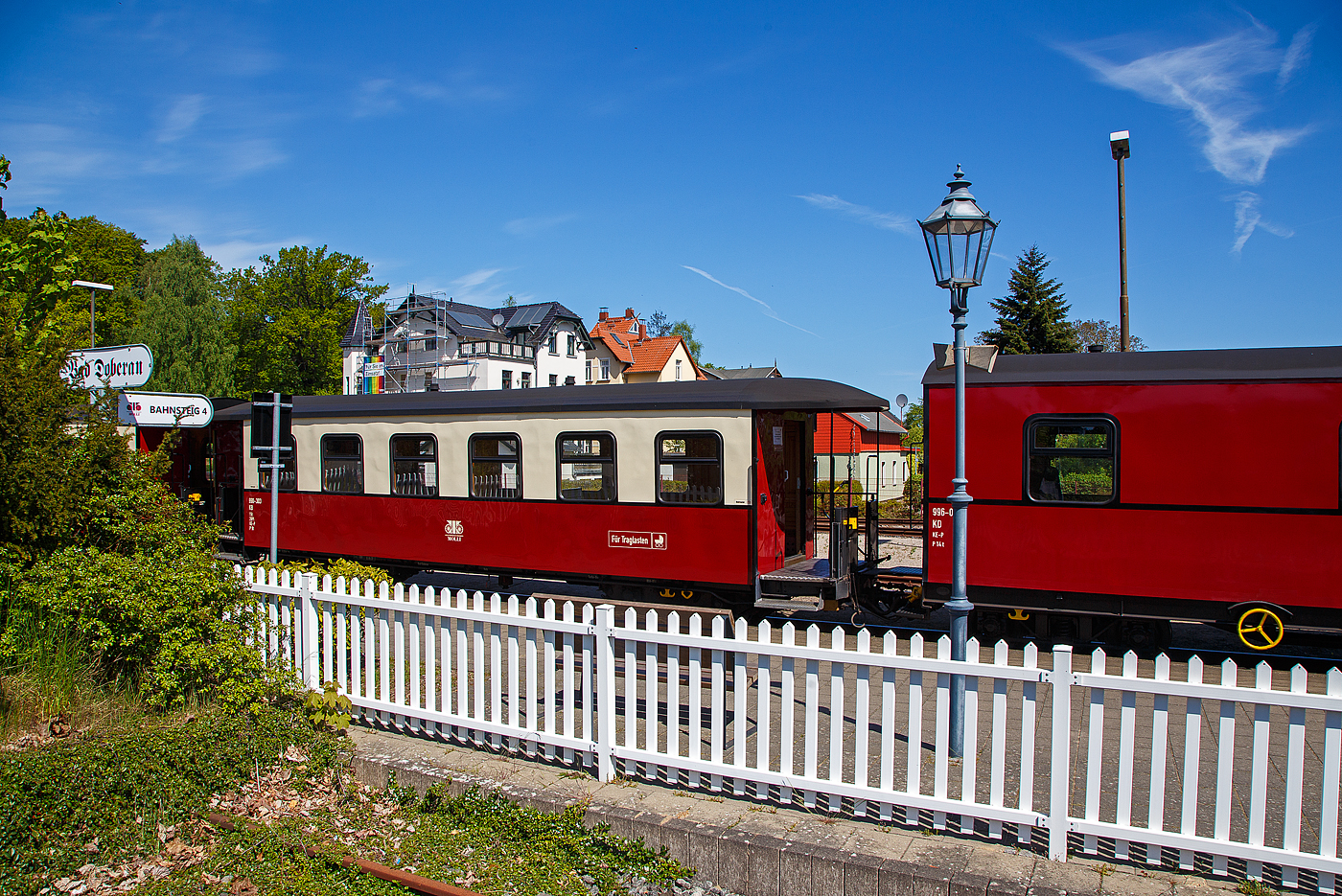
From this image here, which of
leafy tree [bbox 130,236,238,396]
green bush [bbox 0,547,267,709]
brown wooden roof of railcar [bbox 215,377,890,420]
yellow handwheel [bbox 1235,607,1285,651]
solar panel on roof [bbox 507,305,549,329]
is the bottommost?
yellow handwheel [bbox 1235,607,1285,651]

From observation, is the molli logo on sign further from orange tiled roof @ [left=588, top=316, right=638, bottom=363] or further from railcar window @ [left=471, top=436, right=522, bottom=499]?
orange tiled roof @ [left=588, top=316, right=638, bottom=363]

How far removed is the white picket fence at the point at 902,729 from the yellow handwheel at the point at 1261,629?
1317 millimetres

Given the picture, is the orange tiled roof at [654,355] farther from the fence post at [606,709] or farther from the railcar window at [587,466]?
the fence post at [606,709]

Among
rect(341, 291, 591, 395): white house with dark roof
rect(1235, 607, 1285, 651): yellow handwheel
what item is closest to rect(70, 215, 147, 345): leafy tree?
rect(341, 291, 591, 395): white house with dark roof

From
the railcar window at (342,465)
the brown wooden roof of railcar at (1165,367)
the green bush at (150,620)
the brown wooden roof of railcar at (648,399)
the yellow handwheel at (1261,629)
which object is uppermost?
the brown wooden roof of railcar at (1165,367)

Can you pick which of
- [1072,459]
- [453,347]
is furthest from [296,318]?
[1072,459]

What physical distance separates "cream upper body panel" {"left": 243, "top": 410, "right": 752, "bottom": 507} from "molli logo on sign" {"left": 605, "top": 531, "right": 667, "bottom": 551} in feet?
1.41

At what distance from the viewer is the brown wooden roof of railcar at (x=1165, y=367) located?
26.1ft

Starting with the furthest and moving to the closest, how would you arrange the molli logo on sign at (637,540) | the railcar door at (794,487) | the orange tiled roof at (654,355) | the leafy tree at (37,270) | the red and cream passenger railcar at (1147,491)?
the orange tiled roof at (654,355)
the railcar door at (794,487)
the molli logo on sign at (637,540)
the leafy tree at (37,270)
the red and cream passenger railcar at (1147,491)

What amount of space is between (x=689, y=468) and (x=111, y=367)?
574cm

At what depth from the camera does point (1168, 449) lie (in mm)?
8258

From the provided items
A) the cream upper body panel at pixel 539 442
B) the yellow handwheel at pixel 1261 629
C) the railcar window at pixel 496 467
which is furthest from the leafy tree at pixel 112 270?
the yellow handwheel at pixel 1261 629

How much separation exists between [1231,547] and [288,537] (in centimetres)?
1237

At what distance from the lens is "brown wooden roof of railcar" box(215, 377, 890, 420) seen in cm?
953
